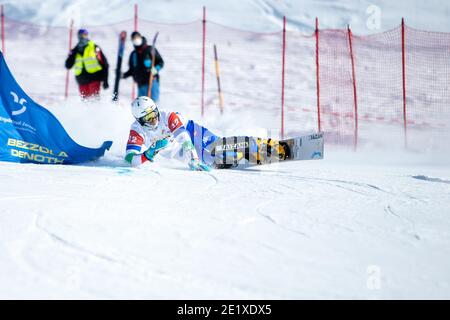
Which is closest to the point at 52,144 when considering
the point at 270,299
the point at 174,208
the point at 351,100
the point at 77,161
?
the point at 77,161

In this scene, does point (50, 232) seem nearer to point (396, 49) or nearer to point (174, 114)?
point (174, 114)

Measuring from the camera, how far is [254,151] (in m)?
7.97

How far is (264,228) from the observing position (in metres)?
4.70

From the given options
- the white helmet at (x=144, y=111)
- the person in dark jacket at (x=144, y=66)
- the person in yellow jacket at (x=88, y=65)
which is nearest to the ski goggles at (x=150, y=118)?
the white helmet at (x=144, y=111)

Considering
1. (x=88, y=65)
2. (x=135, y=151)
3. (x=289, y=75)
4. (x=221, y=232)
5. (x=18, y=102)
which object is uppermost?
(x=289, y=75)

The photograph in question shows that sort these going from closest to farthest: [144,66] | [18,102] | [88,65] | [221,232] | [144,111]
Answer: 1. [221,232]
2. [144,111]
3. [18,102]
4. [88,65]
5. [144,66]

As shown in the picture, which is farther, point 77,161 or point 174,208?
point 77,161

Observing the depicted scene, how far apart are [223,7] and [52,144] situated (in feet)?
45.7

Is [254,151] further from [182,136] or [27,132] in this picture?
[27,132]

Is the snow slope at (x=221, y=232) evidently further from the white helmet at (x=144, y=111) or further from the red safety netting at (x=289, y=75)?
the red safety netting at (x=289, y=75)

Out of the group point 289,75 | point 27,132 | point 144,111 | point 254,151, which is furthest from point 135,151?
point 289,75

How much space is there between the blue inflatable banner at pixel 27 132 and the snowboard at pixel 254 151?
68.4 inches

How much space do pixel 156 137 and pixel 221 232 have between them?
3.44 meters

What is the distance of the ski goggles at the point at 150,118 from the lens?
7433 millimetres
